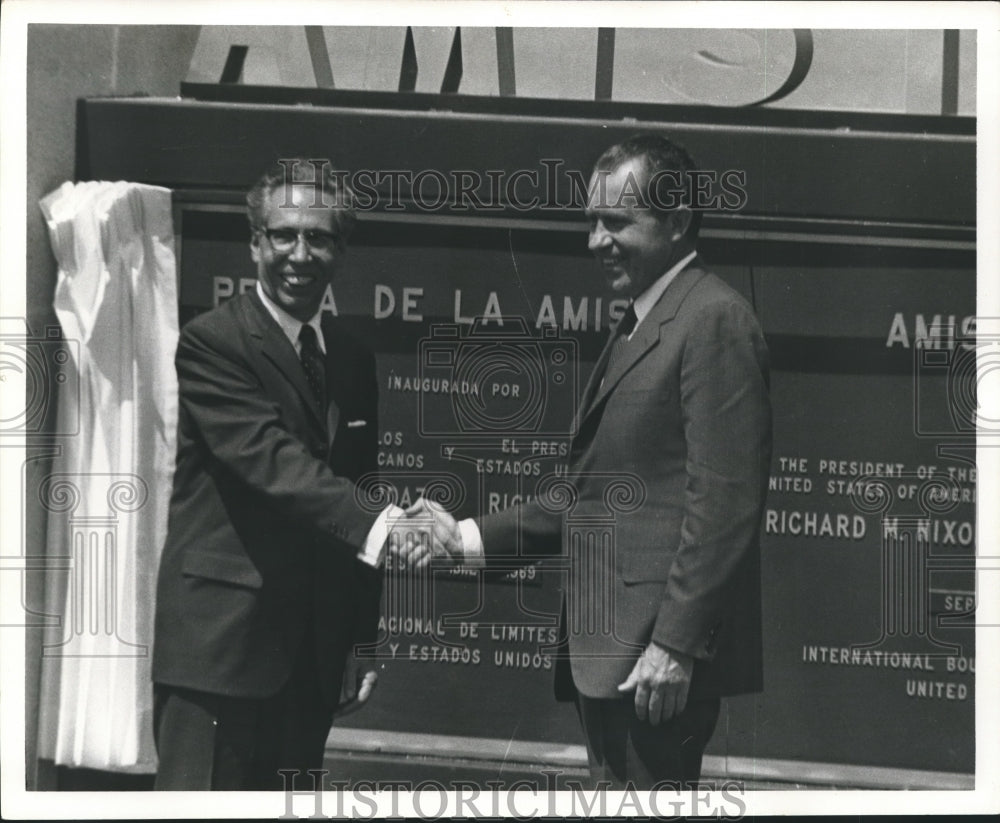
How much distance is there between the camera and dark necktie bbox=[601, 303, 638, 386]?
428cm

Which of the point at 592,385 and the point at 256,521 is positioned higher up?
the point at 592,385

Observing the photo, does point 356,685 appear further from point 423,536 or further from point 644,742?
point 644,742

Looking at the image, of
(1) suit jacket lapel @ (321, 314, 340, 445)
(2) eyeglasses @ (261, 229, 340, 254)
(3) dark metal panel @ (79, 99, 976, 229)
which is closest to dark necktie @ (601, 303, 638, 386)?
(3) dark metal panel @ (79, 99, 976, 229)

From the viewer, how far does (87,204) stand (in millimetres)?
4320

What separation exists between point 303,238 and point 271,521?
41.9 inches

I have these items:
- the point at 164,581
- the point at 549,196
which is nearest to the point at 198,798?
the point at 164,581

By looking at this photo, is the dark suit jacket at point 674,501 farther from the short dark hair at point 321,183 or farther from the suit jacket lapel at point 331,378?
the short dark hair at point 321,183

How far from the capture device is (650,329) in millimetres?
4223

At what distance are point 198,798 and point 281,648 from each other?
649mm

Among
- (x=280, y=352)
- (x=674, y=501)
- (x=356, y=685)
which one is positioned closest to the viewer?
(x=674, y=501)

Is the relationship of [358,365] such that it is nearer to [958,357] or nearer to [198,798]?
[198,798]

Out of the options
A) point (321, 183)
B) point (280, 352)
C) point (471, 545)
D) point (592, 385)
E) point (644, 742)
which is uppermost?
point (321, 183)

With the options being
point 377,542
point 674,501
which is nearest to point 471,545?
point 377,542

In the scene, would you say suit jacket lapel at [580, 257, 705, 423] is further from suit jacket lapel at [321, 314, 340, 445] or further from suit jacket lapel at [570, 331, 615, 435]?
suit jacket lapel at [321, 314, 340, 445]
